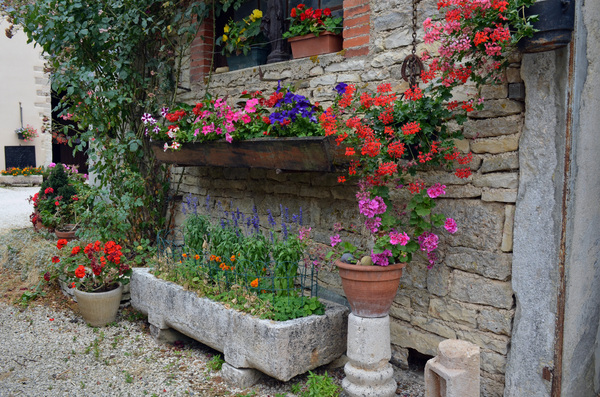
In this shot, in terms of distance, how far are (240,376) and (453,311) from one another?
4.48 feet

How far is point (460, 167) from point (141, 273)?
2.72 metres

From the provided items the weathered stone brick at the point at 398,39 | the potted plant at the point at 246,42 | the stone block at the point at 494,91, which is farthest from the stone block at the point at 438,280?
the potted plant at the point at 246,42

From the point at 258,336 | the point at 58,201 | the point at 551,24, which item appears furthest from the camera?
the point at 58,201

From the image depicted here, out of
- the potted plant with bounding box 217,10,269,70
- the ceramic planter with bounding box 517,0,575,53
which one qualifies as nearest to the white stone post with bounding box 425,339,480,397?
the ceramic planter with bounding box 517,0,575,53

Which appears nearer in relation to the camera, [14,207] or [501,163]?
[501,163]

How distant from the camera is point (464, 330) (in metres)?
2.88

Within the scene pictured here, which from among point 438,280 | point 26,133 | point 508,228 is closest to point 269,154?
point 438,280

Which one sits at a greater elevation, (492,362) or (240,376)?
(492,362)

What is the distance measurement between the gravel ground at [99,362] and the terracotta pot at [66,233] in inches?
44.3

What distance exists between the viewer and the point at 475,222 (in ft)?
9.16

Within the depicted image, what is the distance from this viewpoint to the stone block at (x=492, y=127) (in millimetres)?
2588

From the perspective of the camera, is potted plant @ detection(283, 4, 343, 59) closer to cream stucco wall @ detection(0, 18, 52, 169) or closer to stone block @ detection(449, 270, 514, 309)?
stone block @ detection(449, 270, 514, 309)

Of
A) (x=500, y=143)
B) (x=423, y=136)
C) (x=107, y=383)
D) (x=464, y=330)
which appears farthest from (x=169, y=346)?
(x=500, y=143)

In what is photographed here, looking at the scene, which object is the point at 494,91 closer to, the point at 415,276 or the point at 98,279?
the point at 415,276
